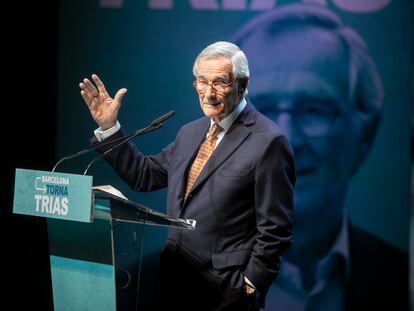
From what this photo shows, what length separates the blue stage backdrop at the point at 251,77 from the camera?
12.9ft

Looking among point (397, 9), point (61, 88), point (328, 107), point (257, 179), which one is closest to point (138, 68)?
point (61, 88)

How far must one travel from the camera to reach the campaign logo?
218 centimetres

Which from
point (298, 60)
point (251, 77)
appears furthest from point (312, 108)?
point (251, 77)

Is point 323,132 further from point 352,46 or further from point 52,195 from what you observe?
point 52,195

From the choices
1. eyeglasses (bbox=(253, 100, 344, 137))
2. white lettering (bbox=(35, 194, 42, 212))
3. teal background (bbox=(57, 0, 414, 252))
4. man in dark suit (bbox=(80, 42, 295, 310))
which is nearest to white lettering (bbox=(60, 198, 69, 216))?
white lettering (bbox=(35, 194, 42, 212))

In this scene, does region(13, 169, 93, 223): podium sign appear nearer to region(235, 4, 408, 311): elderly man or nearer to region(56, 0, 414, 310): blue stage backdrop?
region(56, 0, 414, 310): blue stage backdrop

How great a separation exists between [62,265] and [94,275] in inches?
6.4

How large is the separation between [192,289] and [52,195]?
658 millimetres

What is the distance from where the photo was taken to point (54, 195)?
2.21 m

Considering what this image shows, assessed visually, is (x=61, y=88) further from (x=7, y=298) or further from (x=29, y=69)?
(x=7, y=298)

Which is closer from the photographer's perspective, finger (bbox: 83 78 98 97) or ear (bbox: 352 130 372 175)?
finger (bbox: 83 78 98 97)

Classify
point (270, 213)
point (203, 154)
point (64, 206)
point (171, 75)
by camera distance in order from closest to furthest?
point (64, 206)
point (270, 213)
point (203, 154)
point (171, 75)

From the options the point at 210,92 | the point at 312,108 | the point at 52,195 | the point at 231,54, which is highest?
the point at 231,54

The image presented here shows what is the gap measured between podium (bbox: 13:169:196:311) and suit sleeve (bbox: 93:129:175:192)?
0.43 metres
